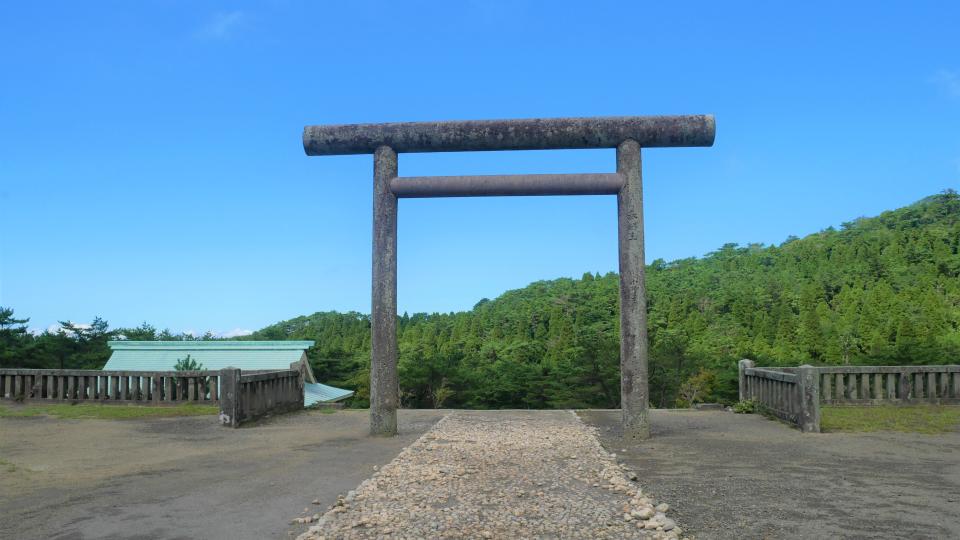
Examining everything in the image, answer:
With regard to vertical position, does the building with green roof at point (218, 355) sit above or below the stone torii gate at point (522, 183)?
below

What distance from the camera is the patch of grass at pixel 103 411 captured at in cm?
1336

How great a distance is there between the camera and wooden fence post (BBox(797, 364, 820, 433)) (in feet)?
34.0

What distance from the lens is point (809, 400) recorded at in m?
10.5

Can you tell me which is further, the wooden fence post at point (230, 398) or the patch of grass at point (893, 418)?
the wooden fence post at point (230, 398)

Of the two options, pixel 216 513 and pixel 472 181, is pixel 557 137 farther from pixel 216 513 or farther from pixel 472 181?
pixel 216 513

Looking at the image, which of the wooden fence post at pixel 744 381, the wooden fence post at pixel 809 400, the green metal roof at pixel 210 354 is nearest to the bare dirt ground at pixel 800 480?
the wooden fence post at pixel 809 400

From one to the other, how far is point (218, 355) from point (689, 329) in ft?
68.0

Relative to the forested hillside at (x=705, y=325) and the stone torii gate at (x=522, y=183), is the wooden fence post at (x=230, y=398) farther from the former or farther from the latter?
the forested hillside at (x=705, y=325)

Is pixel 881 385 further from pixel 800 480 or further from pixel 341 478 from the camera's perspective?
pixel 341 478

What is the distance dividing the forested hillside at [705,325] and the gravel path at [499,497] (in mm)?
14798

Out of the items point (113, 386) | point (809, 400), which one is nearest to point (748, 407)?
point (809, 400)

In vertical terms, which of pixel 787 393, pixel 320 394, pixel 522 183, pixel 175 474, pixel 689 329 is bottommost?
pixel 320 394

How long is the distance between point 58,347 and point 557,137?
88.1ft

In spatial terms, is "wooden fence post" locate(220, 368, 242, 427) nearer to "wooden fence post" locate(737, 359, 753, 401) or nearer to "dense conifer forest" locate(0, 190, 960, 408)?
"wooden fence post" locate(737, 359, 753, 401)
